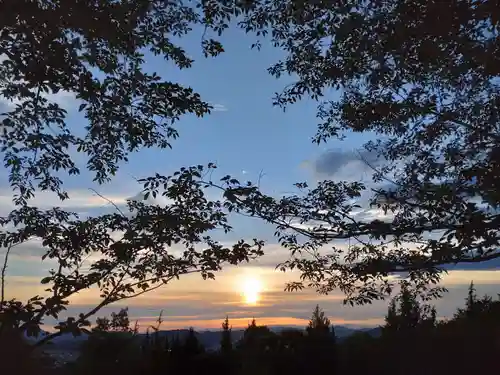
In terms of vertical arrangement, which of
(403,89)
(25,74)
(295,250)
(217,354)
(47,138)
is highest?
(403,89)

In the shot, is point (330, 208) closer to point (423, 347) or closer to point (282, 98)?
point (282, 98)

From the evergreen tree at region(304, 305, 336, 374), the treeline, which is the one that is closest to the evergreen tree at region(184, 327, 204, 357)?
the treeline

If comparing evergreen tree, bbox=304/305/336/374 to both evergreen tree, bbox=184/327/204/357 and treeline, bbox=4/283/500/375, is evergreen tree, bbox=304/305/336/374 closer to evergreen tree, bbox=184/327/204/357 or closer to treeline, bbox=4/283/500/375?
treeline, bbox=4/283/500/375

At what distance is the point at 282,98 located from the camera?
32.4 ft

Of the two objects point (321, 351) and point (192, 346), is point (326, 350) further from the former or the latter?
point (192, 346)

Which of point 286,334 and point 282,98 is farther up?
point 282,98

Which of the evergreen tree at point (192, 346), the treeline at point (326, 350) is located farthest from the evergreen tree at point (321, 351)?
the evergreen tree at point (192, 346)

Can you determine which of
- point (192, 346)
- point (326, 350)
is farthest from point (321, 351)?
point (192, 346)

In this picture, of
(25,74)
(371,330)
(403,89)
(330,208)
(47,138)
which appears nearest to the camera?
(25,74)

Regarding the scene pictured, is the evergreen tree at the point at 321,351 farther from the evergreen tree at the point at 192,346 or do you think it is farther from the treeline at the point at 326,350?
the evergreen tree at the point at 192,346

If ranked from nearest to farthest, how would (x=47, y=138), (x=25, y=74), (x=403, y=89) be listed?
1. (x=25, y=74)
2. (x=47, y=138)
3. (x=403, y=89)

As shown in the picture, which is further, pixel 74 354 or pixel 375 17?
pixel 74 354

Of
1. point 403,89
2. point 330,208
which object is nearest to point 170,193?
point 330,208

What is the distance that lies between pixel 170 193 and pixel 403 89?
12.8ft
